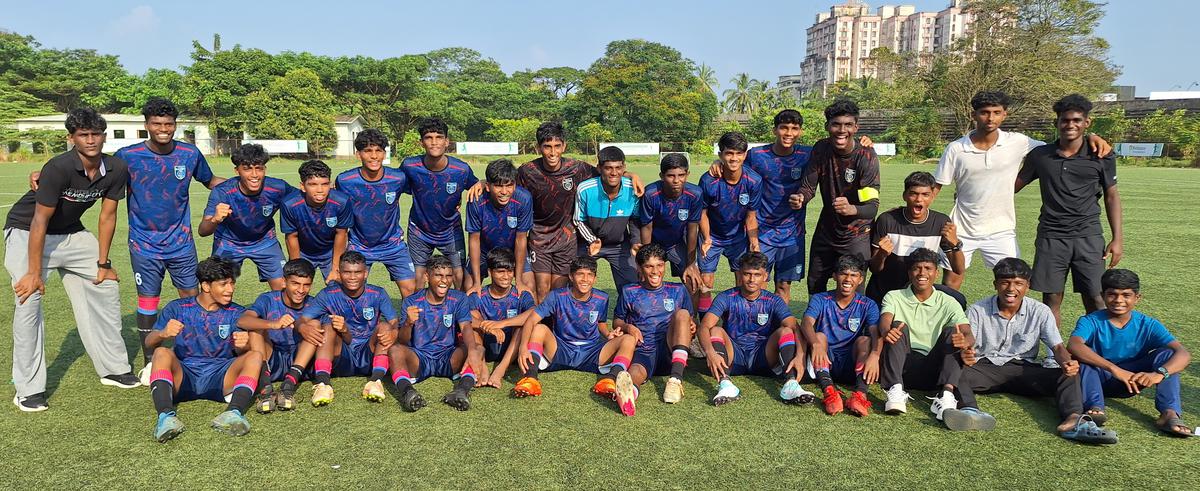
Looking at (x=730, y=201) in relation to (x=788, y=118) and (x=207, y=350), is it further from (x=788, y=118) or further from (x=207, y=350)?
(x=207, y=350)

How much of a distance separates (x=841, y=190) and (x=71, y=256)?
5431mm

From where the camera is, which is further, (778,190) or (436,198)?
(436,198)

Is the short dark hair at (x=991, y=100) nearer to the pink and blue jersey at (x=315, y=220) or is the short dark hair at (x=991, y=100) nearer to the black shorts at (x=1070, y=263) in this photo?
the black shorts at (x=1070, y=263)

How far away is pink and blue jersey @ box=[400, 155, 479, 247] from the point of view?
6.00 m

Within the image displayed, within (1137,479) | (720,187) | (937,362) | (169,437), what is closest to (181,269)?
(169,437)

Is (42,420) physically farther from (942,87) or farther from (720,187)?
(942,87)

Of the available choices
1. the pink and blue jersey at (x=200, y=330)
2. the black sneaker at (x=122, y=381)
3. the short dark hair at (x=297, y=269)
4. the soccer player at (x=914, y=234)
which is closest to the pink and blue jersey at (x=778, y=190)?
the soccer player at (x=914, y=234)

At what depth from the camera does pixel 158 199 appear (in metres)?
5.18

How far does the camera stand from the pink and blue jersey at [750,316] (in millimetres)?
5109

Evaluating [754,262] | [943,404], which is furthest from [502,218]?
[943,404]

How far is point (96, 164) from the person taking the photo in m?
4.70

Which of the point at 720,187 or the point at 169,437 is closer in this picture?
the point at 169,437

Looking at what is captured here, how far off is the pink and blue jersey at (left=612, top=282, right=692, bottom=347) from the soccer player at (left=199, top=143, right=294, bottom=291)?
2717 mm

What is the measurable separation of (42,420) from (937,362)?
5.46 meters
